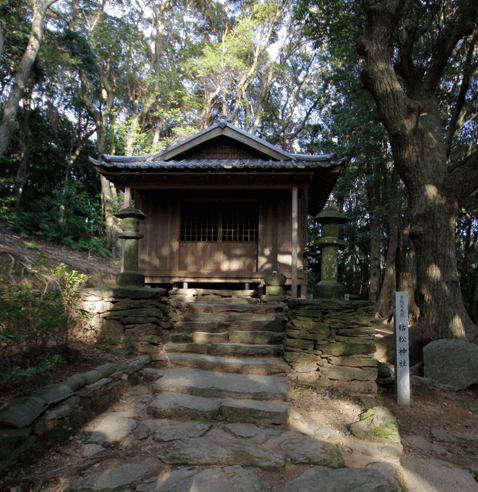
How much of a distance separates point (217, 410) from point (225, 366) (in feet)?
3.88

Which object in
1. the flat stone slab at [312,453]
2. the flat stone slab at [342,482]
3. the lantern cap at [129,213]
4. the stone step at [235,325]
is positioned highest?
the lantern cap at [129,213]

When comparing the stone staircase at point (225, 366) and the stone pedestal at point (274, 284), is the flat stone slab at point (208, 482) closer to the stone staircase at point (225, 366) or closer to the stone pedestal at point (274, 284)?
the stone staircase at point (225, 366)

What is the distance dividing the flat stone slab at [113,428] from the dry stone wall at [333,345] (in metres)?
2.40

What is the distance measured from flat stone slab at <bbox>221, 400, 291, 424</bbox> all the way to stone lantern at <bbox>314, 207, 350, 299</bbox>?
1965mm

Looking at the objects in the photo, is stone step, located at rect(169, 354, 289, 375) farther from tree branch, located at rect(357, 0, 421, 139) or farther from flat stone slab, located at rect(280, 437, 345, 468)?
tree branch, located at rect(357, 0, 421, 139)

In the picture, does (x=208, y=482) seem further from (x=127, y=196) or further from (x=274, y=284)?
(x=127, y=196)

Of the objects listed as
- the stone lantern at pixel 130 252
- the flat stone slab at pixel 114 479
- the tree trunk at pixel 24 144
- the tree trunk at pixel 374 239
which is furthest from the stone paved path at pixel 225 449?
the tree trunk at pixel 24 144

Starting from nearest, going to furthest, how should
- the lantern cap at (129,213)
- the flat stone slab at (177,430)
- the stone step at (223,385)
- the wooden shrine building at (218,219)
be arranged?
1. the flat stone slab at (177,430)
2. the stone step at (223,385)
3. the lantern cap at (129,213)
4. the wooden shrine building at (218,219)

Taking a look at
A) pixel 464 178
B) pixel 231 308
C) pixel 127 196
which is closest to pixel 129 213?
pixel 127 196

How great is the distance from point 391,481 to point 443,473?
0.80 m

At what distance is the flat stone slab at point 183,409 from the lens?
3.81 meters

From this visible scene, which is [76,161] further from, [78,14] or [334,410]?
[334,410]

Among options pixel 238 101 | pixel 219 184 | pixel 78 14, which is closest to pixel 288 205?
pixel 219 184

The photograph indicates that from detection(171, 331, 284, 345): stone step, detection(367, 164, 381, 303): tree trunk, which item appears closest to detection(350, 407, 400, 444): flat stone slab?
detection(171, 331, 284, 345): stone step
